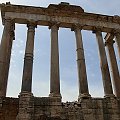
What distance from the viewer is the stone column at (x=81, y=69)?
21062 mm

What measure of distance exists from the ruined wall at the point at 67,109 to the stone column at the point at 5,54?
186 cm

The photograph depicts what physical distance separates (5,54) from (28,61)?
2.46 m

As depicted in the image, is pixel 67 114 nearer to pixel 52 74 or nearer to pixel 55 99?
pixel 55 99

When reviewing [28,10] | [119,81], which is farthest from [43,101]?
[28,10]

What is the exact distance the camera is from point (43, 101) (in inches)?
764

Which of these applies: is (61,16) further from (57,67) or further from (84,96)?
(84,96)

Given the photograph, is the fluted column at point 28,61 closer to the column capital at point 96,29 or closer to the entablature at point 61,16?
the entablature at point 61,16

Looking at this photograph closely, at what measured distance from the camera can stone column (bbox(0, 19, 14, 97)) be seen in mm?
20312

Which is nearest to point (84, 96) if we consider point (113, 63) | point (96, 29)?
point (113, 63)

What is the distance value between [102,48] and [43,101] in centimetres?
956

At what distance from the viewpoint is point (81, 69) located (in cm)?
2227

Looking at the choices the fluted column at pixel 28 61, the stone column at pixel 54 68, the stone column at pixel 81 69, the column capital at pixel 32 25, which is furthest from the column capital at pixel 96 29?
the fluted column at pixel 28 61

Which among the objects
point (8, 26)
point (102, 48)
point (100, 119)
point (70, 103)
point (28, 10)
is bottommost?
point (100, 119)

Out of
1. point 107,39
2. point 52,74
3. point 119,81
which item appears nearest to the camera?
point 52,74
